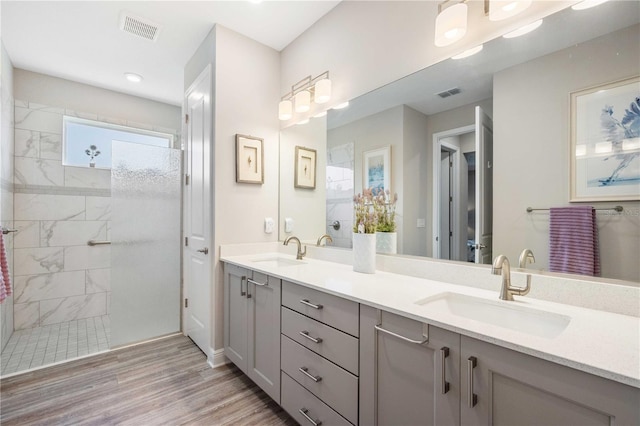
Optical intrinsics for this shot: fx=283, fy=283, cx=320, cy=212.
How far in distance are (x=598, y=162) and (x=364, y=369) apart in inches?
47.9

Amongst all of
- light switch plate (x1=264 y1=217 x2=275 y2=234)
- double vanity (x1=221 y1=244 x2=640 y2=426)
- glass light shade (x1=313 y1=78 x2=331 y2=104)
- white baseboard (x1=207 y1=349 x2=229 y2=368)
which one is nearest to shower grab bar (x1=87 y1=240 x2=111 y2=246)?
white baseboard (x1=207 y1=349 x2=229 y2=368)

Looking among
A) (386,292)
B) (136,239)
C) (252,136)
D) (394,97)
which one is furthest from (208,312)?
(394,97)

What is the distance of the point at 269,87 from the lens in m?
2.62

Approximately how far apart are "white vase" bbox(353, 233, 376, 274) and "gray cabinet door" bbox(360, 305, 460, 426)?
55cm

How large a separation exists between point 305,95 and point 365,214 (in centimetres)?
113

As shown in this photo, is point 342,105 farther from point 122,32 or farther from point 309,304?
point 122,32

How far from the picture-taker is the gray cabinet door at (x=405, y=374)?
3.05ft

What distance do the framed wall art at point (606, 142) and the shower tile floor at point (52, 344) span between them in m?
3.60

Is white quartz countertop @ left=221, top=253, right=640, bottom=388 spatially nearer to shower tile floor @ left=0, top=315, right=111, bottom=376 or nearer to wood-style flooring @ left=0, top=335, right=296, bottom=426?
wood-style flooring @ left=0, top=335, right=296, bottom=426

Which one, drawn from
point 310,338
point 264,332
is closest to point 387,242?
point 310,338

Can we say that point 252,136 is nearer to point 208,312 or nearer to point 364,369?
point 208,312

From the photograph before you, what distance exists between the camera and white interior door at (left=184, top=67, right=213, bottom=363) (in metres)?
2.38

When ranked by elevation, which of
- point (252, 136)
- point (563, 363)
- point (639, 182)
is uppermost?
point (252, 136)

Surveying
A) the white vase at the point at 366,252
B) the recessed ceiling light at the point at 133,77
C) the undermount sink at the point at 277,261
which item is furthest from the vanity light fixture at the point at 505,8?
the recessed ceiling light at the point at 133,77
